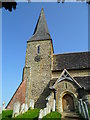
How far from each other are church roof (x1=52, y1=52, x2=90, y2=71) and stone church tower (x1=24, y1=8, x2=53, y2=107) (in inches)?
68.4

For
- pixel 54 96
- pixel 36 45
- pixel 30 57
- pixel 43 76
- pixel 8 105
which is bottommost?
pixel 8 105

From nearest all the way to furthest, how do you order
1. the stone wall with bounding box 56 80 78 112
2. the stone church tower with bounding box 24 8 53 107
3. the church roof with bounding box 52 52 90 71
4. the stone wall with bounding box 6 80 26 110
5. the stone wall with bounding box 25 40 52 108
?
the stone wall with bounding box 56 80 78 112, the stone wall with bounding box 6 80 26 110, the stone wall with bounding box 25 40 52 108, the stone church tower with bounding box 24 8 53 107, the church roof with bounding box 52 52 90 71

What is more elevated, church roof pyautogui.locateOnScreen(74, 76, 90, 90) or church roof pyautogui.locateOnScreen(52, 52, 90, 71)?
church roof pyautogui.locateOnScreen(52, 52, 90, 71)

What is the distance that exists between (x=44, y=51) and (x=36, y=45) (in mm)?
2007

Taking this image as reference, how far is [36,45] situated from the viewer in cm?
2119

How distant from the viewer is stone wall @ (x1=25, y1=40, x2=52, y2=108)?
1691cm

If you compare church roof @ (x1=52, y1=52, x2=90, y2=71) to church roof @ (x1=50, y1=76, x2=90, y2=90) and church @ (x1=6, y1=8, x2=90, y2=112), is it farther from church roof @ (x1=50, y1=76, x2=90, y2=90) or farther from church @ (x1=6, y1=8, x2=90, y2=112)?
church roof @ (x1=50, y1=76, x2=90, y2=90)

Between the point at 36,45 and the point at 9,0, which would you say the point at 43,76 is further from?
the point at 9,0

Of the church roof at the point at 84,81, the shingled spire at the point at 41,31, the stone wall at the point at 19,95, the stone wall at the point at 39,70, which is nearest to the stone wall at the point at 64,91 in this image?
the church roof at the point at 84,81

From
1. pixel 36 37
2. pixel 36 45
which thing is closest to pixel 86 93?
pixel 36 45

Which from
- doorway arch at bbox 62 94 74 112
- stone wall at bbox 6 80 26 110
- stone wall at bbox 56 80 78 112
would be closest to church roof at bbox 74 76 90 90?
stone wall at bbox 56 80 78 112

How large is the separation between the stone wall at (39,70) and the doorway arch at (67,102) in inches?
106

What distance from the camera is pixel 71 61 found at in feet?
64.9

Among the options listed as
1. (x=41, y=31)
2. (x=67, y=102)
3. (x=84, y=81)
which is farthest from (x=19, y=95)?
(x=41, y=31)
